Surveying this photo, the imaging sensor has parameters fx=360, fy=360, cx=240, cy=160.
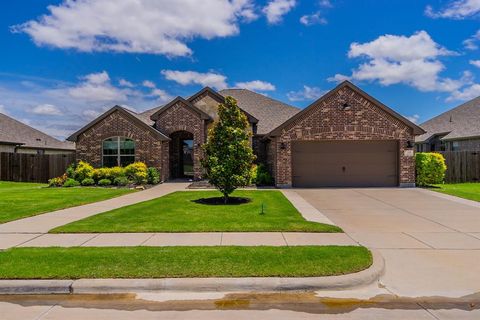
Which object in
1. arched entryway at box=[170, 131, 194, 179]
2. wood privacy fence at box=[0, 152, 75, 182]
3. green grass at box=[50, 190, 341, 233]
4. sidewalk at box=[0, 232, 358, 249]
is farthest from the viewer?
arched entryway at box=[170, 131, 194, 179]

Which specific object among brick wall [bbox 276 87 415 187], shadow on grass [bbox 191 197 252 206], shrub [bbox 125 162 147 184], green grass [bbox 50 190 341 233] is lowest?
green grass [bbox 50 190 341 233]

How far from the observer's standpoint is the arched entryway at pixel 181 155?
81.5 ft

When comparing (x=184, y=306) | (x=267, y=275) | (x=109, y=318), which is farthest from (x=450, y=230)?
(x=109, y=318)

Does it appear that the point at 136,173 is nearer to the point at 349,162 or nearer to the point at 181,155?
the point at 181,155

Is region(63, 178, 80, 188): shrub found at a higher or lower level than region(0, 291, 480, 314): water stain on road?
higher

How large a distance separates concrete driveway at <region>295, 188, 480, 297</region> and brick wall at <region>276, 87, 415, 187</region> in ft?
15.3

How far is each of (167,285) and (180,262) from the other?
2.71ft

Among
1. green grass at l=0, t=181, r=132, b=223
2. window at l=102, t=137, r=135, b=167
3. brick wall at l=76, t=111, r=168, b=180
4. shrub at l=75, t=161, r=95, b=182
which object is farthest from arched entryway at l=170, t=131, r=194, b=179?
green grass at l=0, t=181, r=132, b=223

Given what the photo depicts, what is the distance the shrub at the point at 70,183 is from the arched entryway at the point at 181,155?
19.9 feet

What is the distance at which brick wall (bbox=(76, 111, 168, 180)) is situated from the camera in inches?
859

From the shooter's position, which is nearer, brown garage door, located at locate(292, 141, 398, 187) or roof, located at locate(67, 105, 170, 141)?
brown garage door, located at locate(292, 141, 398, 187)

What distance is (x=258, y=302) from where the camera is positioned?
4.75 metres

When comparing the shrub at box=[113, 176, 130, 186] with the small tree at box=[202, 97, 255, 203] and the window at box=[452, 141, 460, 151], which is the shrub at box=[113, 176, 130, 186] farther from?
the window at box=[452, 141, 460, 151]

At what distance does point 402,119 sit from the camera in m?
19.3
